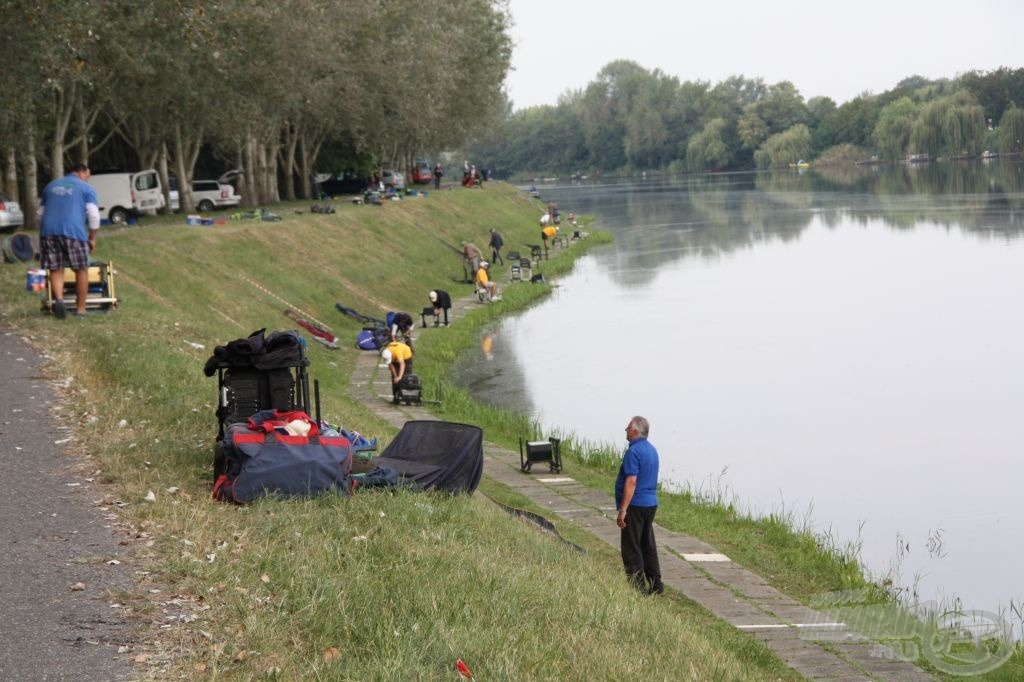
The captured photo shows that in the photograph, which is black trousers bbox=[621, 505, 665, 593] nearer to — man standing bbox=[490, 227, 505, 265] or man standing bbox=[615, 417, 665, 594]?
man standing bbox=[615, 417, 665, 594]

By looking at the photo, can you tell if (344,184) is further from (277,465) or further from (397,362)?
(277,465)

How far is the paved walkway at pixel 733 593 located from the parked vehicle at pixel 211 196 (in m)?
35.5

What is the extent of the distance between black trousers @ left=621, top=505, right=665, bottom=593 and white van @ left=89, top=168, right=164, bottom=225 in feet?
114

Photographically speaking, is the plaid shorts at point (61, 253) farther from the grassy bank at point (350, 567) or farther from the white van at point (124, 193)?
the white van at point (124, 193)

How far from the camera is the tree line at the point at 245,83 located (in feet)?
96.0

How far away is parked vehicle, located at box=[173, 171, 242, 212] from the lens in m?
53.8

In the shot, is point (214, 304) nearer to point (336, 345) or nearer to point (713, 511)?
point (336, 345)

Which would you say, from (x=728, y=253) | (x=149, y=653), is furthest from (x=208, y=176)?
(x=149, y=653)

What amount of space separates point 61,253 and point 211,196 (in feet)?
118

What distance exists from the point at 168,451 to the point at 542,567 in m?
3.62

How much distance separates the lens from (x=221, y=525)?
10336 millimetres

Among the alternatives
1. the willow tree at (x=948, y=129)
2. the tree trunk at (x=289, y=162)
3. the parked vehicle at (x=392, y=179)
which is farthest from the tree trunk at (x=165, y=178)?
the willow tree at (x=948, y=129)

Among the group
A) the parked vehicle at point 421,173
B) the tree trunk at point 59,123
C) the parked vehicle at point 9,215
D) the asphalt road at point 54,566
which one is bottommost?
the asphalt road at point 54,566

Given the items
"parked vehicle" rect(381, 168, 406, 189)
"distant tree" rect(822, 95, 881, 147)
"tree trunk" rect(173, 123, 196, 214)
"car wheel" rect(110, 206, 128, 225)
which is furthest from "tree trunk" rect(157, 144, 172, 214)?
"distant tree" rect(822, 95, 881, 147)
